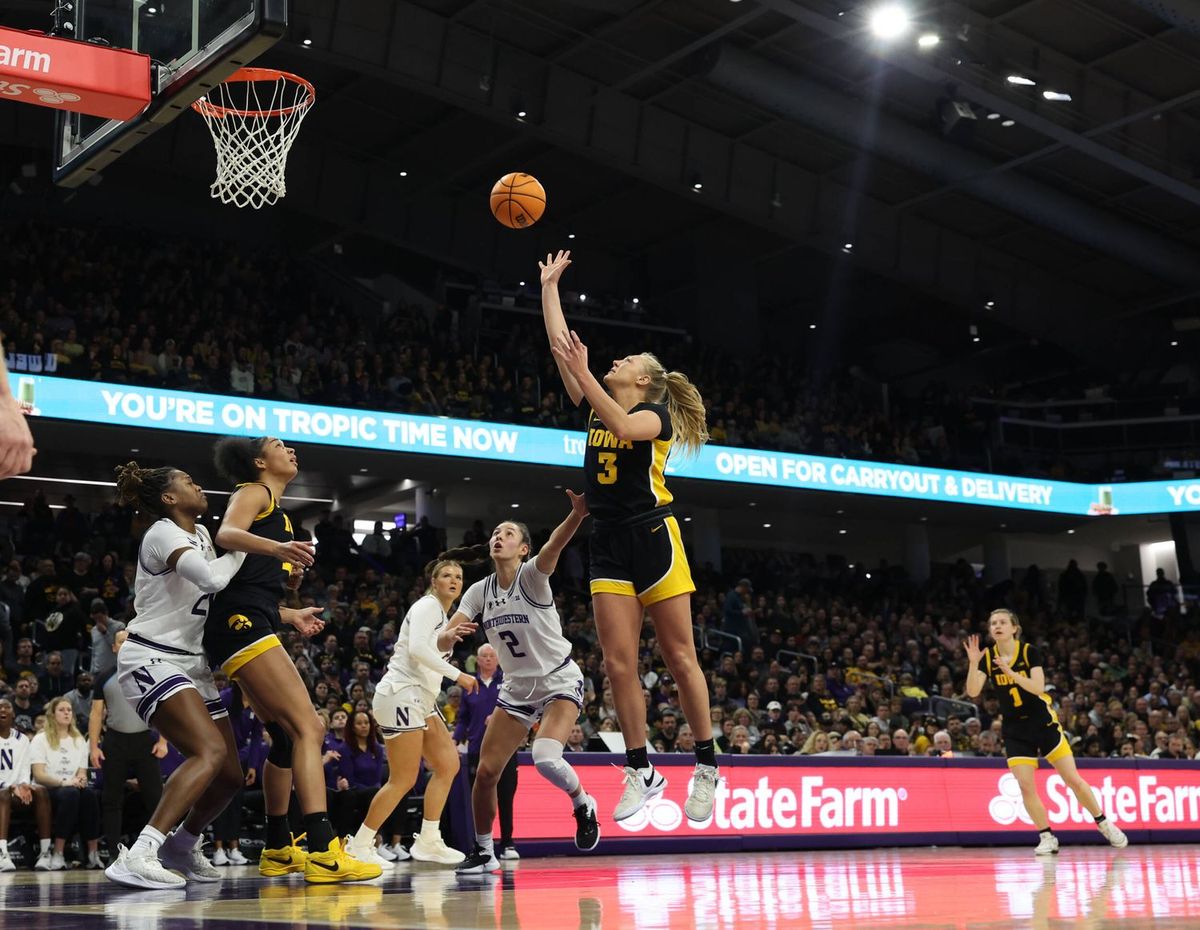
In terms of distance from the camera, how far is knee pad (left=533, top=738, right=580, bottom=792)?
301 inches

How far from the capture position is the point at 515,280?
1280 inches

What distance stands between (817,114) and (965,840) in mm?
14836

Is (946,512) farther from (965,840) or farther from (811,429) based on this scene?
(965,840)

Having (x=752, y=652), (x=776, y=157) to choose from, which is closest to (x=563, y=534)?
(x=752, y=652)

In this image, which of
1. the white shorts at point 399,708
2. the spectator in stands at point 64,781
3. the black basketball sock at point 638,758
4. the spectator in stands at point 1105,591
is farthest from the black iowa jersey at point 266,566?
the spectator in stands at point 1105,591

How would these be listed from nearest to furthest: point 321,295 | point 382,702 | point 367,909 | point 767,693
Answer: point 367,909
point 382,702
point 767,693
point 321,295

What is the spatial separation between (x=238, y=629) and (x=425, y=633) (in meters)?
2.22

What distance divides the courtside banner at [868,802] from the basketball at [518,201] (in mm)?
5422

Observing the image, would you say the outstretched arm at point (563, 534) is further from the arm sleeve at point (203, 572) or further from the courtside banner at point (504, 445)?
the courtside banner at point (504, 445)

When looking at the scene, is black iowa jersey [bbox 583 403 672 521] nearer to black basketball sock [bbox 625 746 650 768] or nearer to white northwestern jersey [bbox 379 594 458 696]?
black basketball sock [bbox 625 746 650 768]

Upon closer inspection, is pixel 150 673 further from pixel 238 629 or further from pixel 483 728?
pixel 483 728

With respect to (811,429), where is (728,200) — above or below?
above

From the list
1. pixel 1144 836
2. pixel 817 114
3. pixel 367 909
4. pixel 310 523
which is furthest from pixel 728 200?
pixel 367 909

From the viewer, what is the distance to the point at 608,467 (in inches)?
260
